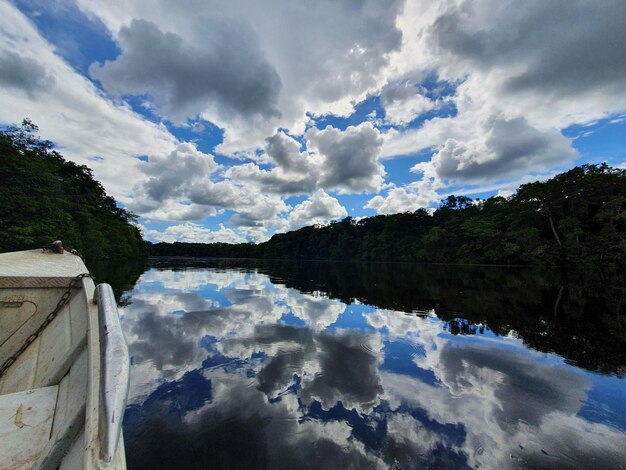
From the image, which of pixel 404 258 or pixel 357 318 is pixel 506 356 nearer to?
pixel 357 318

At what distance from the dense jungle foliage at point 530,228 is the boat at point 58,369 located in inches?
2038

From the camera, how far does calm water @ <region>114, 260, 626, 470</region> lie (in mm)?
3428

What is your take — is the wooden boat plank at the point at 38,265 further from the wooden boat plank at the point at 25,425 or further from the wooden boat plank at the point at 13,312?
the wooden boat plank at the point at 25,425

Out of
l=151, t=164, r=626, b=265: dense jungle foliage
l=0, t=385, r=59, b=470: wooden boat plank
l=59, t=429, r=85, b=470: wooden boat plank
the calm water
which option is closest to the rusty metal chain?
l=0, t=385, r=59, b=470: wooden boat plank

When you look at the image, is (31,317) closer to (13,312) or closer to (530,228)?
(13,312)

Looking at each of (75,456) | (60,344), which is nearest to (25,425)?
(75,456)

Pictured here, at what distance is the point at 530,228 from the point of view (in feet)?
155

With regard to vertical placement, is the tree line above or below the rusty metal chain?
above

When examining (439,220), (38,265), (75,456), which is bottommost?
(75,456)

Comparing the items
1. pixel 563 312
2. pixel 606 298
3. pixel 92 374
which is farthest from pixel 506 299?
pixel 92 374

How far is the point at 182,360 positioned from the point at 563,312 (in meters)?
13.4

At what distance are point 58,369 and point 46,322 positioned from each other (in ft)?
5.78

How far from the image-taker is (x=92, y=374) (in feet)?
7.04

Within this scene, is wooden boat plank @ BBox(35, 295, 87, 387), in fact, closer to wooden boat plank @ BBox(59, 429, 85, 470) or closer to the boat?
the boat
